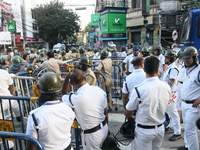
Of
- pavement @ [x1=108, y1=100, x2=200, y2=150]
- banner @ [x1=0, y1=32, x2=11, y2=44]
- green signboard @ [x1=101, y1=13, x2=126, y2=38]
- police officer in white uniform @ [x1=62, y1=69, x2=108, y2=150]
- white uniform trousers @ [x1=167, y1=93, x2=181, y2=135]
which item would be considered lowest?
pavement @ [x1=108, y1=100, x2=200, y2=150]

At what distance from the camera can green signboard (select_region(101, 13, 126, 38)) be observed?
81.0 feet

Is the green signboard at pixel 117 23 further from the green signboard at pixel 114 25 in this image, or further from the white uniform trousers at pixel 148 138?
the white uniform trousers at pixel 148 138

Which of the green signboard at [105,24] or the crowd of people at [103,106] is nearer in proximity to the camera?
the crowd of people at [103,106]

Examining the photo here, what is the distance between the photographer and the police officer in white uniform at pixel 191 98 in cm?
328

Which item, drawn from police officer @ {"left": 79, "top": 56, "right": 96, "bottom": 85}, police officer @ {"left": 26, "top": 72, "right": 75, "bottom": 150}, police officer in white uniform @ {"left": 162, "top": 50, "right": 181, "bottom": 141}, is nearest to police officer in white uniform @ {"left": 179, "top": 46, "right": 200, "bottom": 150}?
police officer in white uniform @ {"left": 162, "top": 50, "right": 181, "bottom": 141}

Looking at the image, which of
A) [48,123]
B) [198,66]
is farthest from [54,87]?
[198,66]

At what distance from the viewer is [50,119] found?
6.20 ft

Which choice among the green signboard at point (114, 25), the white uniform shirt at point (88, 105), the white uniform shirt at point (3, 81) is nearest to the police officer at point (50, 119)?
the white uniform shirt at point (88, 105)

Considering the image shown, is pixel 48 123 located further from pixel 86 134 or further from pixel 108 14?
pixel 108 14

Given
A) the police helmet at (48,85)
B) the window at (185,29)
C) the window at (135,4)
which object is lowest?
the police helmet at (48,85)

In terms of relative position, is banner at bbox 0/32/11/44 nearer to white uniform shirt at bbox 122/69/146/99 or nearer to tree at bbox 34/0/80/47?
white uniform shirt at bbox 122/69/146/99

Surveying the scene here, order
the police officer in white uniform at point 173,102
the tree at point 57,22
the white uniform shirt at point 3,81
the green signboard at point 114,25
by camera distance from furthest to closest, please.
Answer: the tree at point 57,22, the green signboard at point 114,25, the white uniform shirt at point 3,81, the police officer in white uniform at point 173,102

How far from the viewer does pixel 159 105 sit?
2.60 m

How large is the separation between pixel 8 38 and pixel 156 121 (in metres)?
19.7
